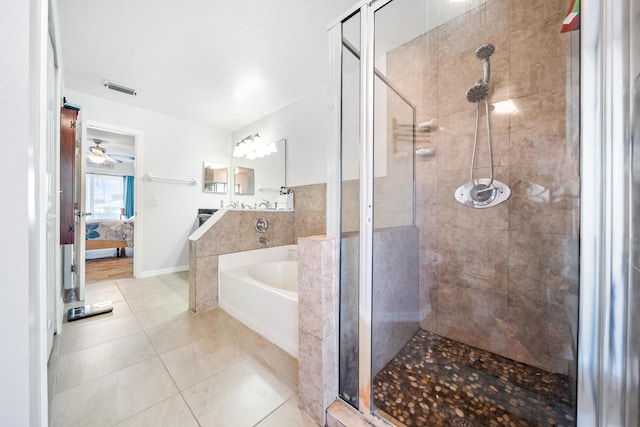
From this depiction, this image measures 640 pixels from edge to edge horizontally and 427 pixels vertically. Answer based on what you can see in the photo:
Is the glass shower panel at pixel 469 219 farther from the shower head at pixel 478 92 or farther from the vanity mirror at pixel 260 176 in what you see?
the vanity mirror at pixel 260 176

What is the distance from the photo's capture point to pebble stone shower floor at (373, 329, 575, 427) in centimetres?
98

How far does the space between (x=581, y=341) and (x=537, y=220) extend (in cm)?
86

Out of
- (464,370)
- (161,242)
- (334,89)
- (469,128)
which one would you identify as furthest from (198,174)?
(464,370)

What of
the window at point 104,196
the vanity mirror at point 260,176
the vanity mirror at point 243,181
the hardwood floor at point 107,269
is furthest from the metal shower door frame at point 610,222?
the window at point 104,196

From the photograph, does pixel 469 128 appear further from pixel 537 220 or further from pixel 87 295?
pixel 87 295

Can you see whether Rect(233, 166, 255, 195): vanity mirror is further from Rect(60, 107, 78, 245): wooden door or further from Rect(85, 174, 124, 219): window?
Rect(85, 174, 124, 219): window

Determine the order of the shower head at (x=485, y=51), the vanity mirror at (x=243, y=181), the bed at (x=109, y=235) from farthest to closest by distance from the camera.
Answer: the bed at (x=109, y=235), the vanity mirror at (x=243, y=181), the shower head at (x=485, y=51)

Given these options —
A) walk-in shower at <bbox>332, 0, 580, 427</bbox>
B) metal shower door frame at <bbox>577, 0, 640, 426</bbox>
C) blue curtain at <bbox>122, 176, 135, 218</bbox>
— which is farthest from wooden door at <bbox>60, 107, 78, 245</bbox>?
blue curtain at <bbox>122, 176, 135, 218</bbox>

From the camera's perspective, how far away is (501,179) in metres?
1.38

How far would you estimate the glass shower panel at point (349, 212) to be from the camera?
988mm

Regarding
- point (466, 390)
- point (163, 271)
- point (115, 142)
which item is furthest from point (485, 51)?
point (115, 142)

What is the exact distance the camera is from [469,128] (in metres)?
1.49

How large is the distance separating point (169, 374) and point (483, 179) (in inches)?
87.6

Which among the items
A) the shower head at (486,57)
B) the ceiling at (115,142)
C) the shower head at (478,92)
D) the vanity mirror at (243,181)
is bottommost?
the vanity mirror at (243,181)
